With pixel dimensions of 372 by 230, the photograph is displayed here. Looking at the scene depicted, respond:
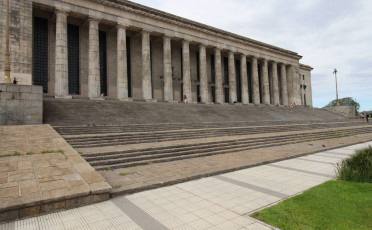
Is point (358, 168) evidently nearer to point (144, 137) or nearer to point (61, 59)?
point (144, 137)

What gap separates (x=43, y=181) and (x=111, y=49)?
25147 mm

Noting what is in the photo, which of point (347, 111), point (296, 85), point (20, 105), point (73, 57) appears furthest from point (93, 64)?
point (347, 111)

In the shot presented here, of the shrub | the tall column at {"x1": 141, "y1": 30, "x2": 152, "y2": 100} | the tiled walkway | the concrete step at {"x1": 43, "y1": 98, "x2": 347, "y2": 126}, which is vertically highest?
the tall column at {"x1": 141, "y1": 30, "x2": 152, "y2": 100}

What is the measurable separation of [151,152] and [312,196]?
6215 millimetres

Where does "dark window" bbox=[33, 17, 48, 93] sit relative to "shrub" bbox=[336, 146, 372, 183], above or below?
above

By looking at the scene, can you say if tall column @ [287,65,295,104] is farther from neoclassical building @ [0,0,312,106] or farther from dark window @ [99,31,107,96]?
dark window @ [99,31,107,96]

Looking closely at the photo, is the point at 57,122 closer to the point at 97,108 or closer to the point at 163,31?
the point at 97,108

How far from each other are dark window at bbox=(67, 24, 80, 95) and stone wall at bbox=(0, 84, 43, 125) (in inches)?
489

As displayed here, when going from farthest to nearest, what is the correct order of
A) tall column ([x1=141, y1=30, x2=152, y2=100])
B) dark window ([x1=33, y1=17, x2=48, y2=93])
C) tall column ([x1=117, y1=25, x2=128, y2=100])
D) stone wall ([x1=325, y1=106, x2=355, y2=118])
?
stone wall ([x1=325, y1=106, x2=355, y2=118]) < tall column ([x1=141, y1=30, x2=152, y2=100]) < tall column ([x1=117, y1=25, x2=128, y2=100]) < dark window ([x1=33, y1=17, x2=48, y2=93])

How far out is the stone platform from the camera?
13.7ft

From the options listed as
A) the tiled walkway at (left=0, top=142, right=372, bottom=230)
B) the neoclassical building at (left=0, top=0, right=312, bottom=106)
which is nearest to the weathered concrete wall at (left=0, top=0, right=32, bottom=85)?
the neoclassical building at (left=0, top=0, right=312, bottom=106)

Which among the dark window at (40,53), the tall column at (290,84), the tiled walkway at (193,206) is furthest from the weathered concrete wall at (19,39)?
the tall column at (290,84)

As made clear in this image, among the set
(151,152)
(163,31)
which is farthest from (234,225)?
(163,31)

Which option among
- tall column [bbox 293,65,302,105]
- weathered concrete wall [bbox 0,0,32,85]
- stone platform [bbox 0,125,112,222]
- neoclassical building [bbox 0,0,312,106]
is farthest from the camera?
tall column [bbox 293,65,302,105]
